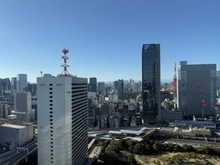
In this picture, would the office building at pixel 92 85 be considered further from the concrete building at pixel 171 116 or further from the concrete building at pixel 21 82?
the concrete building at pixel 171 116

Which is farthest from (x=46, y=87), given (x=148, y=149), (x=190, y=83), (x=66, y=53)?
(x=190, y=83)

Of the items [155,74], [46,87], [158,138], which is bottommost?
[158,138]

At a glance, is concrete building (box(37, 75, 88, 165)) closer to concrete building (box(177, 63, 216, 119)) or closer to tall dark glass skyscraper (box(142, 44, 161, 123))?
tall dark glass skyscraper (box(142, 44, 161, 123))

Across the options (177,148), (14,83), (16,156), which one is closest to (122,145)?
(177,148)

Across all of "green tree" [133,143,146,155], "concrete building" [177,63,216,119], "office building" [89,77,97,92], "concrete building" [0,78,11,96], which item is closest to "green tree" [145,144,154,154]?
"green tree" [133,143,146,155]

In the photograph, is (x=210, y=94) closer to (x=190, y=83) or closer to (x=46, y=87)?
(x=190, y=83)

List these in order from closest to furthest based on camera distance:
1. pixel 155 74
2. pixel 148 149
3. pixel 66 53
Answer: pixel 66 53
pixel 148 149
pixel 155 74

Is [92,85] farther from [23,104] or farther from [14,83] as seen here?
[23,104]
